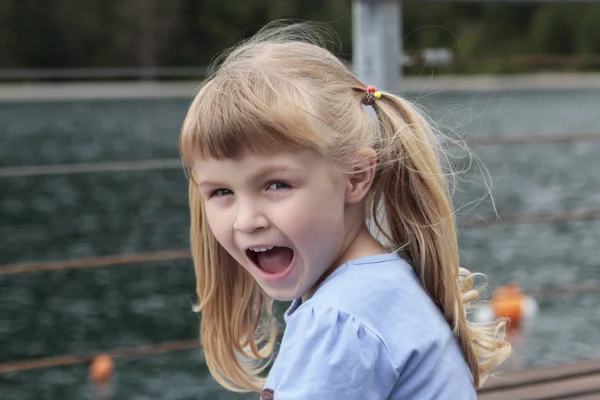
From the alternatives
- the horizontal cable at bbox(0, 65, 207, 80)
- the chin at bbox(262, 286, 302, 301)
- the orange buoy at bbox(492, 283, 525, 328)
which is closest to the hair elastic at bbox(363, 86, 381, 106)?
the chin at bbox(262, 286, 302, 301)

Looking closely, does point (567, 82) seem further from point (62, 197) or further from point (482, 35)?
point (62, 197)

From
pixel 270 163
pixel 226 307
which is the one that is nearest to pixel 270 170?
pixel 270 163

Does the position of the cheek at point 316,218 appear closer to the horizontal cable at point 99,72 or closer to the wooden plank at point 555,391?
the wooden plank at point 555,391

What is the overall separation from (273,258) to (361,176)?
146 millimetres

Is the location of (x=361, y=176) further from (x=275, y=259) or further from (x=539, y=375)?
(x=539, y=375)

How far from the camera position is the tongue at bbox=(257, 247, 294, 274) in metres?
1.14

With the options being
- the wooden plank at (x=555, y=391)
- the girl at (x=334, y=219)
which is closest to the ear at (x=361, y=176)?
the girl at (x=334, y=219)

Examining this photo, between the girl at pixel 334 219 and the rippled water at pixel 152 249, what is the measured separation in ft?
0.60

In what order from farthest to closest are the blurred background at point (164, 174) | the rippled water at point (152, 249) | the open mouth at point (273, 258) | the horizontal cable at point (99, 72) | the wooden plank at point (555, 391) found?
the horizontal cable at point (99, 72)
the rippled water at point (152, 249)
the blurred background at point (164, 174)
the wooden plank at point (555, 391)
the open mouth at point (273, 258)

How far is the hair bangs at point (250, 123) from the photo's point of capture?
109 centimetres

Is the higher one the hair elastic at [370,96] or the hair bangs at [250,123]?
the hair bangs at [250,123]

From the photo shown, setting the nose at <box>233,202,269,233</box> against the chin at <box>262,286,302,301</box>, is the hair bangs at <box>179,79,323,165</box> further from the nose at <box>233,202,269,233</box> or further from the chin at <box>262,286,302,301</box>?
the chin at <box>262,286,302,301</box>

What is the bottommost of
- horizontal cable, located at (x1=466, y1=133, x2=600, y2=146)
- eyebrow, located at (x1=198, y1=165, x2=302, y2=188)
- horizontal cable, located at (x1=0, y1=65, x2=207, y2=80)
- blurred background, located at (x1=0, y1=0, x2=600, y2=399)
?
horizontal cable, located at (x1=0, y1=65, x2=207, y2=80)

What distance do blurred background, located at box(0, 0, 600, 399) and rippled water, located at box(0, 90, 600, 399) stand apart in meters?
0.03
